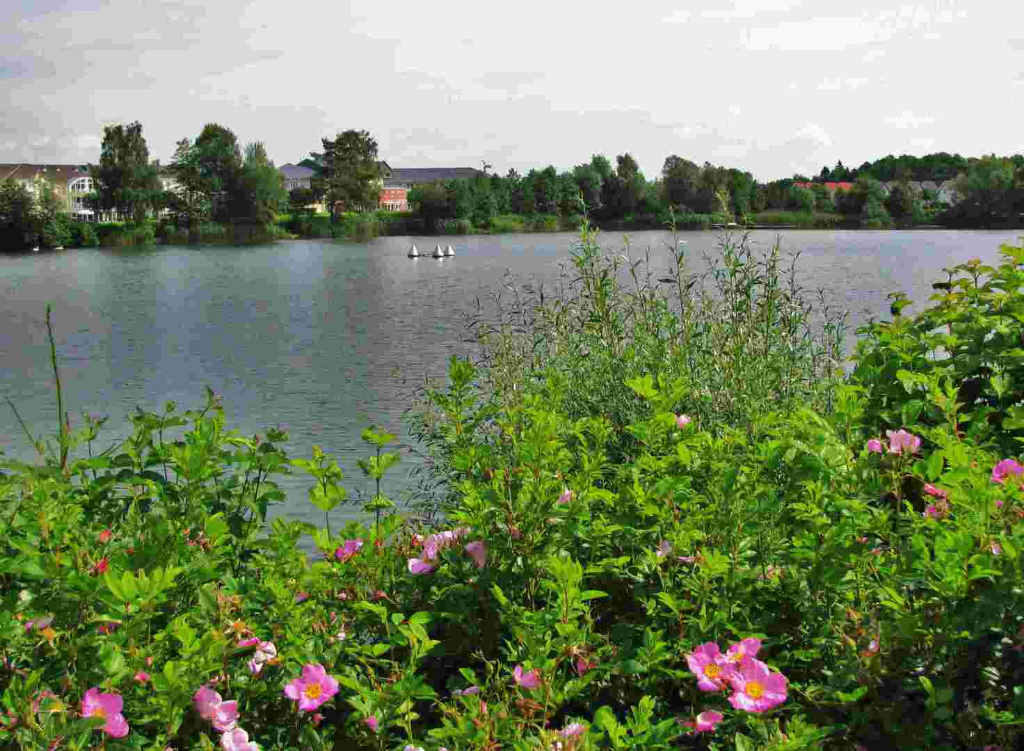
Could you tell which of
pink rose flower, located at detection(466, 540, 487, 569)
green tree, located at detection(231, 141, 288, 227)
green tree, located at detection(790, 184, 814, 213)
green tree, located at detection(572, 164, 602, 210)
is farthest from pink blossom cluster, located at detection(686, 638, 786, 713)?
green tree, located at detection(572, 164, 602, 210)

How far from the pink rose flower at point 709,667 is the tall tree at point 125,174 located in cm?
8989

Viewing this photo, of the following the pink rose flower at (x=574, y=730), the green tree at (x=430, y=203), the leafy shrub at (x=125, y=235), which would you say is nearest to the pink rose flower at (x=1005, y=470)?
the pink rose flower at (x=574, y=730)

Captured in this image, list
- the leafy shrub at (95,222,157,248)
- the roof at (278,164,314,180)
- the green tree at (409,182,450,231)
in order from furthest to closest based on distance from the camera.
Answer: the roof at (278,164,314,180) < the green tree at (409,182,450,231) < the leafy shrub at (95,222,157,248)

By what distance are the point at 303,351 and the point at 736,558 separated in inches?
597

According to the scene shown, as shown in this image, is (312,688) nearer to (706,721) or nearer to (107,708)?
(107,708)

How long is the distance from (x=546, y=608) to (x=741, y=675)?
49cm

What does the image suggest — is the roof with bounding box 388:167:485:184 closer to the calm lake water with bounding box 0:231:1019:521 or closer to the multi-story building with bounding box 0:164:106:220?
the multi-story building with bounding box 0:164:106:220

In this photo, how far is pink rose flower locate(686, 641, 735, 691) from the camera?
71.0 inches

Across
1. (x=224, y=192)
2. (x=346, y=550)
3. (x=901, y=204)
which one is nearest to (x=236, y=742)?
(x=346, y=550)

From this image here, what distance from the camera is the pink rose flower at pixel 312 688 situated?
1.88 metres

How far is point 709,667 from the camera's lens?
185 centimetres

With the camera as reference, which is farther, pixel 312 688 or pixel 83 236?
pixel 83 236

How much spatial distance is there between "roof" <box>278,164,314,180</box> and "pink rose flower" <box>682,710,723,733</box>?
136 meters

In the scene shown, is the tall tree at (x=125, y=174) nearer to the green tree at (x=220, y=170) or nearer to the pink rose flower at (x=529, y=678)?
the green tree at (x=220, y=170)
